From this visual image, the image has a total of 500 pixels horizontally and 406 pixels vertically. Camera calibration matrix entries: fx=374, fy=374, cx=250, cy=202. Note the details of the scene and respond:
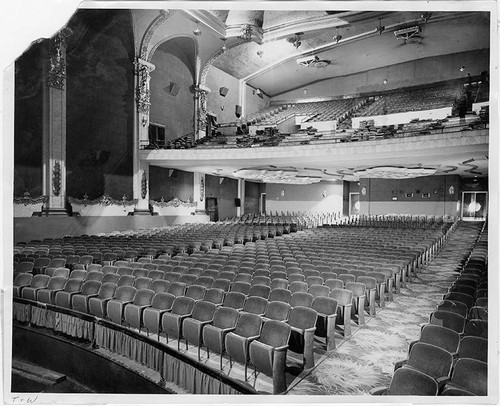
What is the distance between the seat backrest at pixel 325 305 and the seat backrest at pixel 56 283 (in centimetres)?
348

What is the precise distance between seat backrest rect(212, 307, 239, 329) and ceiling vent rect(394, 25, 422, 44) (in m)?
16.7

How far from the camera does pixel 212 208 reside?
19.3 meters

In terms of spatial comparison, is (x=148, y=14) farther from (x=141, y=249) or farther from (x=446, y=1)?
(x=446, y=1)

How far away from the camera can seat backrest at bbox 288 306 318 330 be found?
12.5ft

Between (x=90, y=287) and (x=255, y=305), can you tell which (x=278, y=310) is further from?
(x=90, y=287)

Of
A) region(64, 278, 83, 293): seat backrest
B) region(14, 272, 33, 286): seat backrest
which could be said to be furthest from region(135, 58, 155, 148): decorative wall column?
region(64, 278, 83, 293): seat backrest

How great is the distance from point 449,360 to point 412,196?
58.6 ft

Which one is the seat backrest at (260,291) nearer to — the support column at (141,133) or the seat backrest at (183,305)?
the seat backrest at (183,305)

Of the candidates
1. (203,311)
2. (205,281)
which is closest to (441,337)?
(203,311)

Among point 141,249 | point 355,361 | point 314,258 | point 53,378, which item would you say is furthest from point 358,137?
point 53,378

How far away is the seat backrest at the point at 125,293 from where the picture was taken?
15.5 feet

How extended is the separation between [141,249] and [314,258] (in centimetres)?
367

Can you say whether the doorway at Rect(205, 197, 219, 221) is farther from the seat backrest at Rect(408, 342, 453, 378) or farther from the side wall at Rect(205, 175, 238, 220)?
the seat backrest at Rect(408, 342, 453, 378)

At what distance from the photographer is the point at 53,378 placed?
13.0 ft
